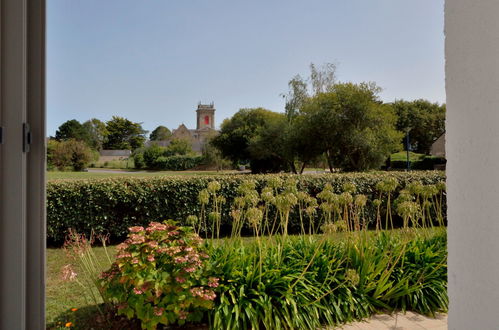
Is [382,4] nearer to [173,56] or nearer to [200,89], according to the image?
[173,56]

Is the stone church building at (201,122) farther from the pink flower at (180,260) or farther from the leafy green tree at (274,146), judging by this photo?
the pink flower at (180,260)

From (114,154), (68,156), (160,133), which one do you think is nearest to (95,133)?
(114,154)

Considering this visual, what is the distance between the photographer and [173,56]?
21.0 meters

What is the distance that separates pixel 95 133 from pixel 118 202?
28640 millimetres

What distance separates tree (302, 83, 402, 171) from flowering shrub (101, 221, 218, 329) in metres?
10.7

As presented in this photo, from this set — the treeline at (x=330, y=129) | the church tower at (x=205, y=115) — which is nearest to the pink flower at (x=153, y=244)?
the treeline at (x=330, y=129)

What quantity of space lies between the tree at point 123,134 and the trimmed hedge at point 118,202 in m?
32.0

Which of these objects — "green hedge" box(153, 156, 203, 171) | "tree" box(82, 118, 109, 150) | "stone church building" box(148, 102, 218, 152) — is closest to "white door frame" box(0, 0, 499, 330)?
"green hedge" box(153, 156, 203, 171)

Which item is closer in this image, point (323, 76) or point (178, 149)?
point (323, 76)

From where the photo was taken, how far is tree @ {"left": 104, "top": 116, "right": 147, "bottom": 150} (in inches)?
1391

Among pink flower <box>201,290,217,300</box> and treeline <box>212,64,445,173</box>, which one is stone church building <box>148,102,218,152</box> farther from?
pink flower <box>201,290,217,300</box>
